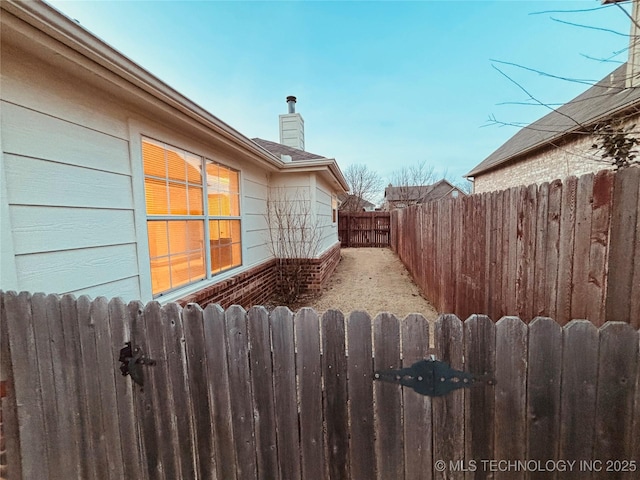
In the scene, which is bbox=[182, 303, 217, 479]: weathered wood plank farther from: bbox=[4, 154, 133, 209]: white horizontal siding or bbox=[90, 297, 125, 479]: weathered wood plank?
bbox=[4, 154, 133, 209]: white horizontal siding

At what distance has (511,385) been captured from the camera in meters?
1.19

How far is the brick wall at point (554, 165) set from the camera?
6.52 metres

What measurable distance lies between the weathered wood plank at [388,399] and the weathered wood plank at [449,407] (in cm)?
17

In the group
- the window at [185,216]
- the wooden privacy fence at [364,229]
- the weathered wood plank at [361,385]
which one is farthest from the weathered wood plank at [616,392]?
the wooden privacy fence at [364,229]

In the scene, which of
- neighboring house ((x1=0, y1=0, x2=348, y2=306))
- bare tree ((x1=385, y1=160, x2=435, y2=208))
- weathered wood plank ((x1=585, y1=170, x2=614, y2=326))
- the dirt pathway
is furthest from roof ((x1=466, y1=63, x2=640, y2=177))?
bare tree ((x1=385, y1=160, x2=435, y2=208))

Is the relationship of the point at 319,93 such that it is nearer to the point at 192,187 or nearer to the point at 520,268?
the point at 192,187

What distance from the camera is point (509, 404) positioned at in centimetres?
120

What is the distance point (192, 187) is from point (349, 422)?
347 cm

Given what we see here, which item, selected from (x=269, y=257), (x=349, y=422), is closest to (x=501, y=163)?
(x=269, y=257)

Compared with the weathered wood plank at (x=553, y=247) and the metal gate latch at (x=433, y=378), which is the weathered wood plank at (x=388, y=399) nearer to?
the metal gate latch at (x=433, y=378)

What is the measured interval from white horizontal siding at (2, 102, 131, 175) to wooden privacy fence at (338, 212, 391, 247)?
47.4 ft

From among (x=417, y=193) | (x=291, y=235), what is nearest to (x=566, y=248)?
(x=291, y=235)

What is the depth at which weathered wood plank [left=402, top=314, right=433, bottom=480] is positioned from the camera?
1.24 m

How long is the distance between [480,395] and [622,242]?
4.78ft
